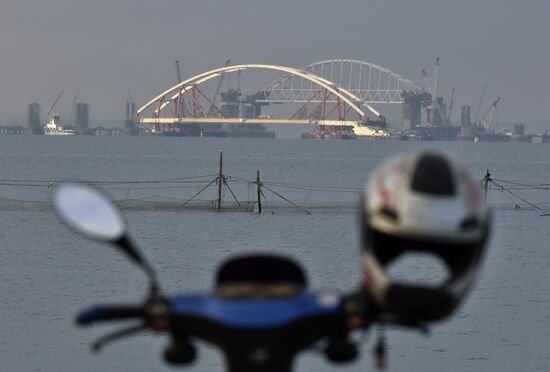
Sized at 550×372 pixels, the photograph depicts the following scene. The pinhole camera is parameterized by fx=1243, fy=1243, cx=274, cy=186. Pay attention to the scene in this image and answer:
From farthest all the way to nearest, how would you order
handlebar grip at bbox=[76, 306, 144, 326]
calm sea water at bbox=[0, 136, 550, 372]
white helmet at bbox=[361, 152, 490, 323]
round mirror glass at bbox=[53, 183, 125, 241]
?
calm sea water at bbox=[0, 136, 550, 372]
round mirror glass at bbox=[53, 183, 125, 241]
handlebar grip at bbox=[76, 306, 144, 326]
white helmet at bbox=[361, 152, 490, 323]

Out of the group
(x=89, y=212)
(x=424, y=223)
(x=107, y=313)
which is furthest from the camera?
(x=89, y=212)

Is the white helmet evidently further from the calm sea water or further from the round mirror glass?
the calm sea water

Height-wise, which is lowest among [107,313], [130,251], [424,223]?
[107,313]

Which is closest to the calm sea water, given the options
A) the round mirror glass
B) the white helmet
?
the round mirror glass

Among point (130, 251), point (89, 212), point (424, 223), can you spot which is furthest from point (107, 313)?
point (424, 223)

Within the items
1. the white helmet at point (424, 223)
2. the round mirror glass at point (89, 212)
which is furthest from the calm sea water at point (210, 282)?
the white helmet at point (424, 223)

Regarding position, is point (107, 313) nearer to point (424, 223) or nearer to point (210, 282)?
point (424, 223)

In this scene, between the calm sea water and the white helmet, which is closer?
the white helmet

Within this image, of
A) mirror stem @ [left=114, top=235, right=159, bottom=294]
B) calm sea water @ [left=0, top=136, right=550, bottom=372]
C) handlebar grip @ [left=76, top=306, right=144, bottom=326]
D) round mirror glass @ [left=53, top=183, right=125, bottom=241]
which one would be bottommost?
calm sea water @ [left=0, top=136, right=550, bottom=372]
